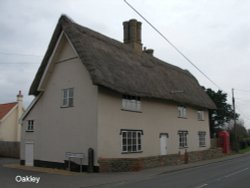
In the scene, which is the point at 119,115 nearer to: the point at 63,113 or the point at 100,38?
the point at 63,113

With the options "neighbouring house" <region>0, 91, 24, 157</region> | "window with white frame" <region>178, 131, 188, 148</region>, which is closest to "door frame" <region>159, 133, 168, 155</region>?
"window with white frame" <region>178, 131, 188, 148</region>

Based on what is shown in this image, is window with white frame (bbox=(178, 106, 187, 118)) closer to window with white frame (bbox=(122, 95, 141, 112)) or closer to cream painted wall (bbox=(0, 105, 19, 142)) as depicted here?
window with white frame (bbox=(122, 95, 141, 112))

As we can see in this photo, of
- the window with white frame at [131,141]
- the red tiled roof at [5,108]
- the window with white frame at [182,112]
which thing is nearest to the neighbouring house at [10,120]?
the red tiled roof at [5,108]

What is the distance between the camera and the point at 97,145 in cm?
2086

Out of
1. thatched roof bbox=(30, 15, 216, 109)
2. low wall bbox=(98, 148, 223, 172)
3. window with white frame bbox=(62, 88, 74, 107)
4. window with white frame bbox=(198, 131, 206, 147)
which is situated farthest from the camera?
window with white frame bbox=(198, 131, 206, 147)

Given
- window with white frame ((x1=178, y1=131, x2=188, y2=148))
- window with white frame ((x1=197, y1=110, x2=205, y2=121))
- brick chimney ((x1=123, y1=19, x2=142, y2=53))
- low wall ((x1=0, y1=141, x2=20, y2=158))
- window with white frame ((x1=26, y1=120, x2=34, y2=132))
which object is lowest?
low wall ((x1=0, y1=141, x2=20, y2=158))

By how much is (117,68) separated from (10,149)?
710 inches

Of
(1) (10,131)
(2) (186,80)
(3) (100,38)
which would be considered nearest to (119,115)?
(3) (100,38)

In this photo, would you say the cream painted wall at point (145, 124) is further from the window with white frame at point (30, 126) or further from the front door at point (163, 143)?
the window with white frame at point (30, 126)

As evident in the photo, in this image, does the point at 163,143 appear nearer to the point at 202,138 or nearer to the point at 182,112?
the point at 182,112

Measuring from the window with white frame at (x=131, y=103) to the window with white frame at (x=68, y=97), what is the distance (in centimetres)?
337

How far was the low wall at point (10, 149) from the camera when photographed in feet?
116

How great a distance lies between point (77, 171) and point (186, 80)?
61.2ft

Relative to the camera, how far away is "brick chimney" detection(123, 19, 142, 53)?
105 feet
